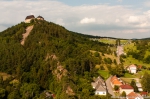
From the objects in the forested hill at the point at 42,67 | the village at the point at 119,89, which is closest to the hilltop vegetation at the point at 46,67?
the forested hill at the point at 42,67

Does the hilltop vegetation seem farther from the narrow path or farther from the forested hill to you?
the narrow path

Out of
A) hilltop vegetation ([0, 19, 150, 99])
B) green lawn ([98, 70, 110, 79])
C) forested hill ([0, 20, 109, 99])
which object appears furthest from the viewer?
green lawn ([98, 70, 110, 79])

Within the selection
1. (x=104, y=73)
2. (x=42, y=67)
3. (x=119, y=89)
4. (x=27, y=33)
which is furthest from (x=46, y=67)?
(x=27, y=33)

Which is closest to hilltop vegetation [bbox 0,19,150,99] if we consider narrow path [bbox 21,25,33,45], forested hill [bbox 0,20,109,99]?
forested hill [bbox 0,20,109,99]

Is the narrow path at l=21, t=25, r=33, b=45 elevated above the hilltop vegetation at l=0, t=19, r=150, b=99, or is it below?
above

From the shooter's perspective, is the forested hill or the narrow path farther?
the narrow path

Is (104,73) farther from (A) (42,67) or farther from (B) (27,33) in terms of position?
(B) (27,33)

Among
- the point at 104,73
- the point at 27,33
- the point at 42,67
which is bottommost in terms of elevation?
the point at 104,73

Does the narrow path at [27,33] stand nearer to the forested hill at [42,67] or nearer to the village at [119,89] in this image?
the forested hill at [42,67]
